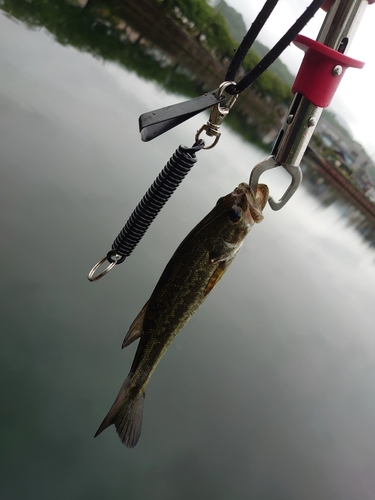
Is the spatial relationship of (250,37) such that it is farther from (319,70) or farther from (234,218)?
(234,218)

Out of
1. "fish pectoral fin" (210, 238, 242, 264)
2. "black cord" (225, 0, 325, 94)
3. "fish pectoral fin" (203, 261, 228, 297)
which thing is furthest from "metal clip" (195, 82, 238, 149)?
"fish pectoral fin" (203, 261, 228, 297)

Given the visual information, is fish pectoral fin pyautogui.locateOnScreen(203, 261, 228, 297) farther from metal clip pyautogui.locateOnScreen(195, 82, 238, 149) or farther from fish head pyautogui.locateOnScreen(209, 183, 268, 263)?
metal clip pyautogui.locateOnScreen(195, 82, 238, 149)

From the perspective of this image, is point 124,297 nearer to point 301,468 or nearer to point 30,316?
point 30,316

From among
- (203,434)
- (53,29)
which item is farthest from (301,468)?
(53,29)

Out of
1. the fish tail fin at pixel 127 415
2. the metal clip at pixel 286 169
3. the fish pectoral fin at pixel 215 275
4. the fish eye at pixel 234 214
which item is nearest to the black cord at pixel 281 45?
the metal clip at pixel 286 169

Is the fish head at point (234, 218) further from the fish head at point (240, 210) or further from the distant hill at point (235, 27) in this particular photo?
the distant hill at point (235, 27)
